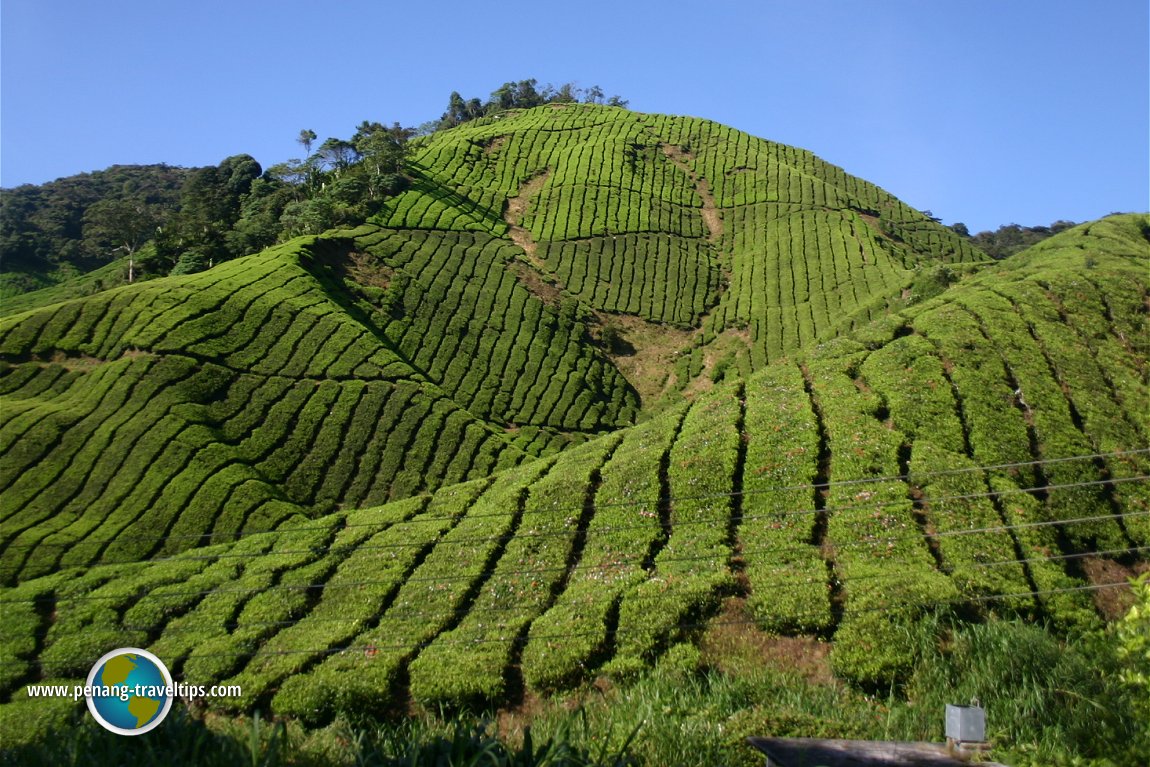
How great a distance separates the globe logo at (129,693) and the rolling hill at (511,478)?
709 centimetres

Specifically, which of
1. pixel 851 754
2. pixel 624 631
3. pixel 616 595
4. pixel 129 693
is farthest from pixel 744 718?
pixel 129 693

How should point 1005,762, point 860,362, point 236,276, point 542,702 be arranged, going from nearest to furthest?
point 1005,762, point 542,702, point 860,362, point 236,276

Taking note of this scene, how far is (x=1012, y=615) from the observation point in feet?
46.8

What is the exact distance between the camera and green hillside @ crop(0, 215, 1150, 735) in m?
14.7

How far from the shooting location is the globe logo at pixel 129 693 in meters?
7.31

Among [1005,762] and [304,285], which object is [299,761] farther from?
[304,285]

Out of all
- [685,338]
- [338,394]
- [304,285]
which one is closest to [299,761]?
[338,394]

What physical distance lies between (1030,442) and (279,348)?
31618 millimetres

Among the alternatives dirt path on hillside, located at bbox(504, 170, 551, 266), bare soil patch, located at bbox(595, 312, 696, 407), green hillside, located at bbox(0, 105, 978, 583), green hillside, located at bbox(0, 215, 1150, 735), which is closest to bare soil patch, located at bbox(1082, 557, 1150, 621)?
green hillside, located at bbox(0, 215, 1150, 735)

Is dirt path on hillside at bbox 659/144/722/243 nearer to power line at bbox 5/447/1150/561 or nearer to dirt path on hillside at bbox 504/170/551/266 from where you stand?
dirt path on hillside at bbox 504/170/551/266

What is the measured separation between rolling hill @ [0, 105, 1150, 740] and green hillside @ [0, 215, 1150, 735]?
0.09m

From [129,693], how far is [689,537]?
41.5 ft

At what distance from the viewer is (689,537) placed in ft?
58.8

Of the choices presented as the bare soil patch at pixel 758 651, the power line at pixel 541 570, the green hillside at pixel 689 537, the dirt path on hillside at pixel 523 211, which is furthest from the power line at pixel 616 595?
the dirt path on hillside at pixel 523 211
